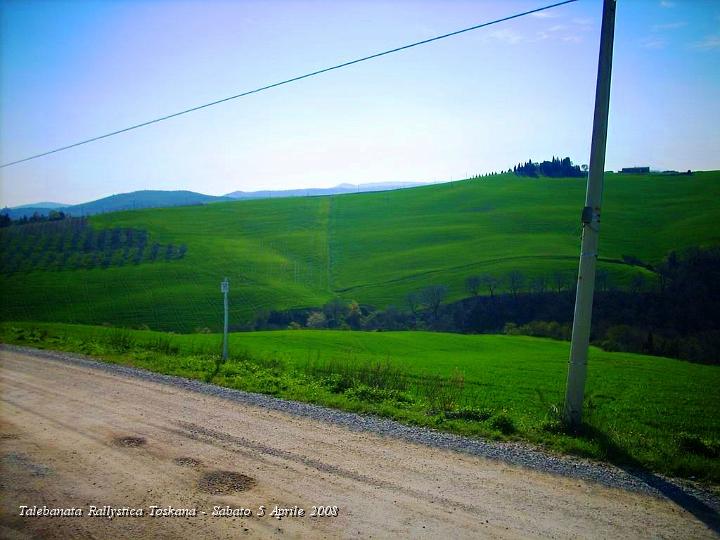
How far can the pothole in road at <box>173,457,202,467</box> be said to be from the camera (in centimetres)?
696

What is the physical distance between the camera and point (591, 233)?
9391 millimetres

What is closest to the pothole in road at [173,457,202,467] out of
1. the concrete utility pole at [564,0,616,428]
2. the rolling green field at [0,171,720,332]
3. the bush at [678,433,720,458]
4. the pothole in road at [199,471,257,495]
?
the pothole in road at [199,471,257,495]

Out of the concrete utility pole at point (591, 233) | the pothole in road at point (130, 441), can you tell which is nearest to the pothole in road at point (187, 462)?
the pothole in road at point (130, 441)

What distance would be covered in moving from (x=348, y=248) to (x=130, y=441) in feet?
293

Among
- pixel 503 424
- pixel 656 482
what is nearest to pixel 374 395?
pixel 503 424

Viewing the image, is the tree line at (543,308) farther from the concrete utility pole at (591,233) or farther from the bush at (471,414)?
the concrete utility pole at (591,233)

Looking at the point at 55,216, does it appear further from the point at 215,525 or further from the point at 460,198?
the point at 215,525

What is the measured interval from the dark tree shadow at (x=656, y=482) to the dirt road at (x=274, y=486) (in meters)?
0.20

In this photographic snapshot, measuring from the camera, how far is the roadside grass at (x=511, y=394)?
8330mm

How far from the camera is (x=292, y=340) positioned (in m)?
40.7

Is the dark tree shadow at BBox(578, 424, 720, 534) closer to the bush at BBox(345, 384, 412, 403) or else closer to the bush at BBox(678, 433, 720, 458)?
the bush at BBox(678, 433, 720, 458)

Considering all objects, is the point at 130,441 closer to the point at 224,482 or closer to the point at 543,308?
the point at 224,482

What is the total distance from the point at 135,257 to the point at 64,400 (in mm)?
81546

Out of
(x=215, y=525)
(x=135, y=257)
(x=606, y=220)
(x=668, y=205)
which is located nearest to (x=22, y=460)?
(x=215, y=525)
